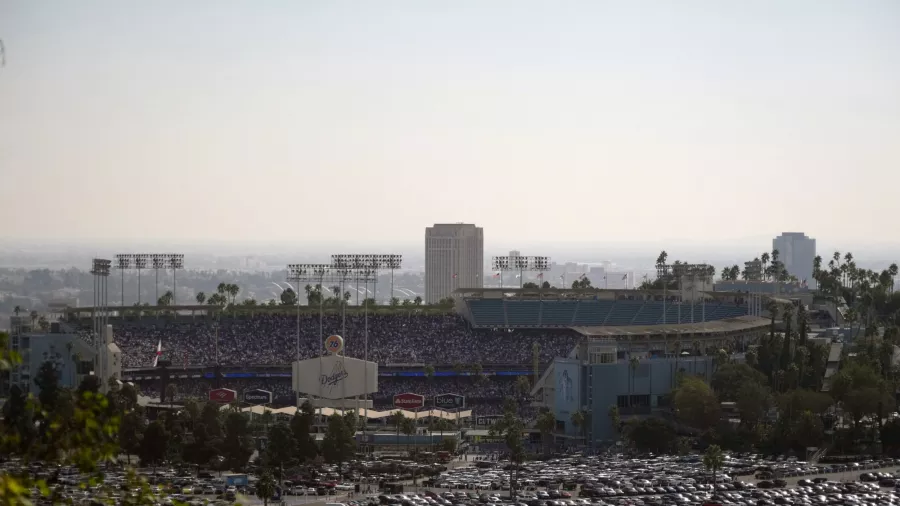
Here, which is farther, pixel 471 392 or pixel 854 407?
pixel 471 392

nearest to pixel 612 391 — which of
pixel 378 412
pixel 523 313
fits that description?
pixel 378 412

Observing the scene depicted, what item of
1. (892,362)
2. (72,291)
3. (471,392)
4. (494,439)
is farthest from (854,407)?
(72,291)

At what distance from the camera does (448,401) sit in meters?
113

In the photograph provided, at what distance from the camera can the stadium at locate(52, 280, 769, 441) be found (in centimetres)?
10475

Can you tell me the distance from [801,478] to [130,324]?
7711cm

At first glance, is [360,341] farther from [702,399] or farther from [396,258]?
[702,399]

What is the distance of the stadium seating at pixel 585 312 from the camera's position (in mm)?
138750

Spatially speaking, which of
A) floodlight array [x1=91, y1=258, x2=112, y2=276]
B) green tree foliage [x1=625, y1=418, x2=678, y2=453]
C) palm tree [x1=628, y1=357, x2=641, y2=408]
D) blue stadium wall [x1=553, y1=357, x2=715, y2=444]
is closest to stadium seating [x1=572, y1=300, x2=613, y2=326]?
blue stadium wall [x1=553, y1=357, x2=715, y2=444]

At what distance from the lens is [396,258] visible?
491 ft

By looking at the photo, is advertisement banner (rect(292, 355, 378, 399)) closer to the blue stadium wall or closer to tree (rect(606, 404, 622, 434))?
the blue stadium wall

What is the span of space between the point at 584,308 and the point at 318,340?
30017 mm

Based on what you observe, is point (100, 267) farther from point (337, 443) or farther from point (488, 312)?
point (488, 312)

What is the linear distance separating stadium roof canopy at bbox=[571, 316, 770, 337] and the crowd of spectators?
14689mm

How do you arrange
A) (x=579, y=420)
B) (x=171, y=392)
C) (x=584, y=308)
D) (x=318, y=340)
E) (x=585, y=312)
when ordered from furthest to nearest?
(x=584, y=308), (x=585, y=312), (x=318, y=340), (x=171, y=392), (x=579, y=420)
